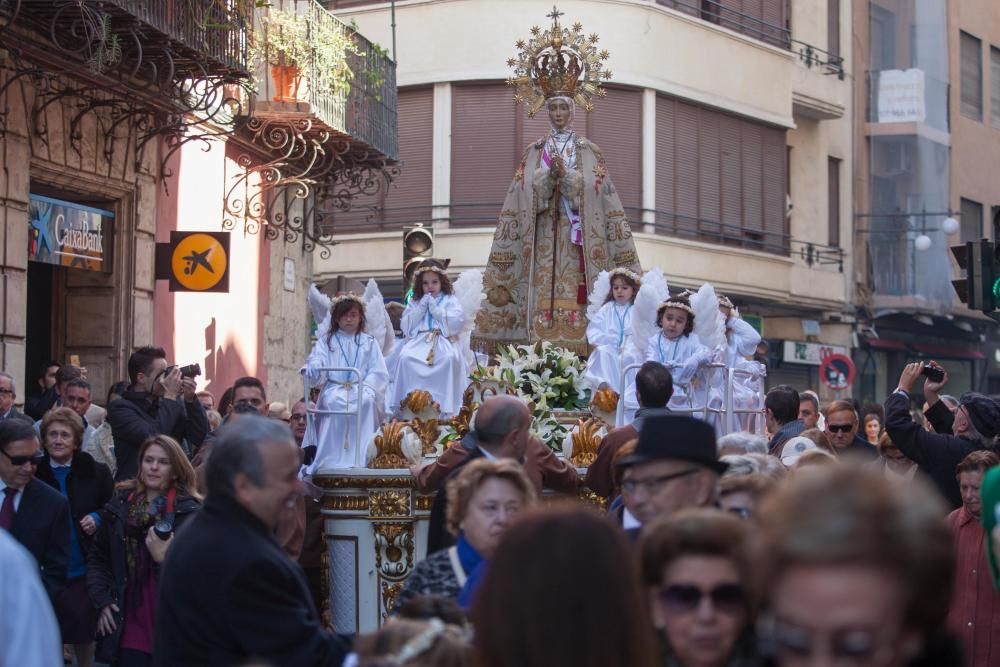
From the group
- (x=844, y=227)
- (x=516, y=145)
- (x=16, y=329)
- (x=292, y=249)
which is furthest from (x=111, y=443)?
(x=844, y=227)

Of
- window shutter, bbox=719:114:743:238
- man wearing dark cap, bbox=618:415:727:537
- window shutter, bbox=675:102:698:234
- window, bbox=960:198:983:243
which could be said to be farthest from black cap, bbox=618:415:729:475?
window, bbox=960:198:983:243

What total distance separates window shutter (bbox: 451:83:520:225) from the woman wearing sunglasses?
71.6 ft

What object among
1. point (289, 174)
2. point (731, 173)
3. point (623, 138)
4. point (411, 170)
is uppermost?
point (623, 138)

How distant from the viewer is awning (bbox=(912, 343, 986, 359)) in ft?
116

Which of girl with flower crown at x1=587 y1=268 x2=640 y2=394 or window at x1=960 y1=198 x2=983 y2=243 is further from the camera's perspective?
window at x1=960 y1=198 x2=983 y2=243

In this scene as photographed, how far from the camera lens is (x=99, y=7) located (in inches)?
493

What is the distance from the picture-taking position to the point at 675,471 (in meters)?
5.00

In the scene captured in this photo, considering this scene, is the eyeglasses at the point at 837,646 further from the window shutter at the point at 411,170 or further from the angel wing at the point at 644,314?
the window shutter at the point at 411,170

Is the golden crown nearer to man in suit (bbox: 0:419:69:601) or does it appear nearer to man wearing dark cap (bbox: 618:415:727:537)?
man in suit (bbox: 0:419:69:601)

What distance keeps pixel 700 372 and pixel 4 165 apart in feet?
19.4

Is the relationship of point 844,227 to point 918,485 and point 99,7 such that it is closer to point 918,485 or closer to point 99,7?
point 99,7

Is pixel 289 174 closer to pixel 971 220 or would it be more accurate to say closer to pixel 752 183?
pixel 752 183

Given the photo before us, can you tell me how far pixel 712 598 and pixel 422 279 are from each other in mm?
9261

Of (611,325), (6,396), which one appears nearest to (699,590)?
(6,396)
